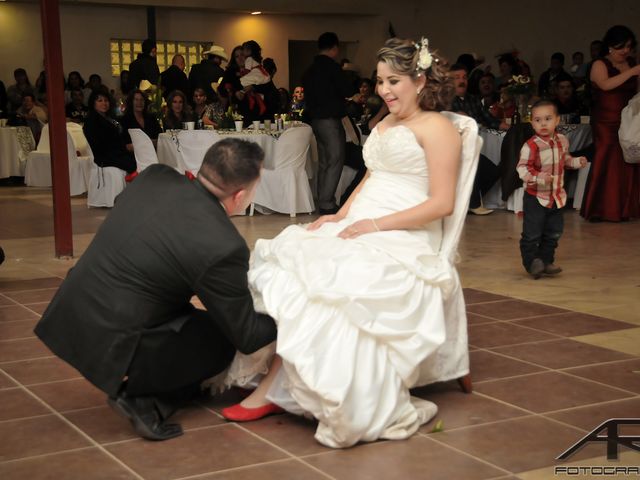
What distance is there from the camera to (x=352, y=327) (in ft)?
9.71

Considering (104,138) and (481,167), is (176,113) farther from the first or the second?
(481,167)

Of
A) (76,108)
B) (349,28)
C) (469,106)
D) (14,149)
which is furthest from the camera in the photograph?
(349,28)

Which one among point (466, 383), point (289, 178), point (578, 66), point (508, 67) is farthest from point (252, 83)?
point (466, 383)

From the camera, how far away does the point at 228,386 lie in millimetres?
3346

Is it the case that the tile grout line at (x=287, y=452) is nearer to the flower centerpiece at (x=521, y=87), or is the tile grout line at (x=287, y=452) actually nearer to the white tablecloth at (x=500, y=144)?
the white tablecloth at (x=500, y=144)

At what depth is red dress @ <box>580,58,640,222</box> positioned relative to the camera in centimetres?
796

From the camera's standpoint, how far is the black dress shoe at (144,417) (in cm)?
303

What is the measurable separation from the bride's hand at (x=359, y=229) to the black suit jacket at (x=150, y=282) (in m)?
0.49

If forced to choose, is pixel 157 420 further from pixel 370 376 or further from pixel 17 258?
pixel 17 258

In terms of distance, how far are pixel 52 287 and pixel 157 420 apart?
2.68 meters

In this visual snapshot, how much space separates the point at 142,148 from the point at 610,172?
4177 mm

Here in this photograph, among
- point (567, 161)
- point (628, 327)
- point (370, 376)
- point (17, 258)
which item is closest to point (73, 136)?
point (17, 258)

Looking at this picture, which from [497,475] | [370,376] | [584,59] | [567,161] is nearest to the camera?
[497,475]

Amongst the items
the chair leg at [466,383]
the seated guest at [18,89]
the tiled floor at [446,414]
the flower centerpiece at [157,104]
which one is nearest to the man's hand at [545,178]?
the tiled floor at [446,414]
